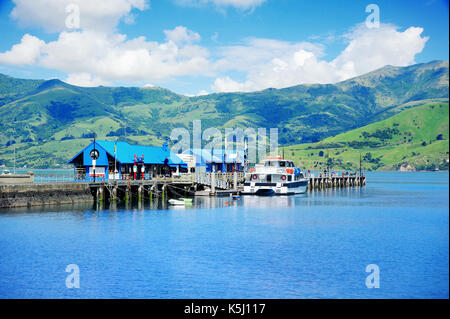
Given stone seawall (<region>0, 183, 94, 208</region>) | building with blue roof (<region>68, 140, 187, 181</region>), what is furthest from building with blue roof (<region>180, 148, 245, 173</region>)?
stone seawall (<region>0, 183, 94, 208</region>)

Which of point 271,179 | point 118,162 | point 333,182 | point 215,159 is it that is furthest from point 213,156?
point 333,182

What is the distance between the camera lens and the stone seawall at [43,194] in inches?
2452

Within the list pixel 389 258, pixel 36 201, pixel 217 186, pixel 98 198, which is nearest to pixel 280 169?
pixel 217 186

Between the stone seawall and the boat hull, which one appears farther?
the boat hull

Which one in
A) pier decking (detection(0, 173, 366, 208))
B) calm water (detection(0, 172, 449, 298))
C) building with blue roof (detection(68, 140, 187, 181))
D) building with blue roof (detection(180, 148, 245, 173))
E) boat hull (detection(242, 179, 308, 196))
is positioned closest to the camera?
calm water (detection(0, 172, 449, 298))

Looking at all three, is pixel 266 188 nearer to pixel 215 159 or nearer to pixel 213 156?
pixel 215 159

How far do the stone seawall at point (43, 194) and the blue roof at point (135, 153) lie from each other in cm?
1389

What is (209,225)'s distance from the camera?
56.7 m

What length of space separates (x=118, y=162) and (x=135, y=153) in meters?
6.27

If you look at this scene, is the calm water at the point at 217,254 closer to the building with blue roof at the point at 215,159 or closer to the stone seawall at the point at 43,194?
the stone seawall at the point at 43,194

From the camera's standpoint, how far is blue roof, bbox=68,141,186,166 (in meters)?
87.1

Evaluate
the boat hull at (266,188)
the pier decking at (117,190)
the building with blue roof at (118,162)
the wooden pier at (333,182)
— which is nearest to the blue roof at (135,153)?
the building with blue roof at (118,162)

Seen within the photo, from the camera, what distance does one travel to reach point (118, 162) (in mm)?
87000

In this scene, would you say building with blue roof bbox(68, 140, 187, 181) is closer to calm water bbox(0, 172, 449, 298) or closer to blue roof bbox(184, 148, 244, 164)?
blue roof bbox(184, 148, 244, 164)
